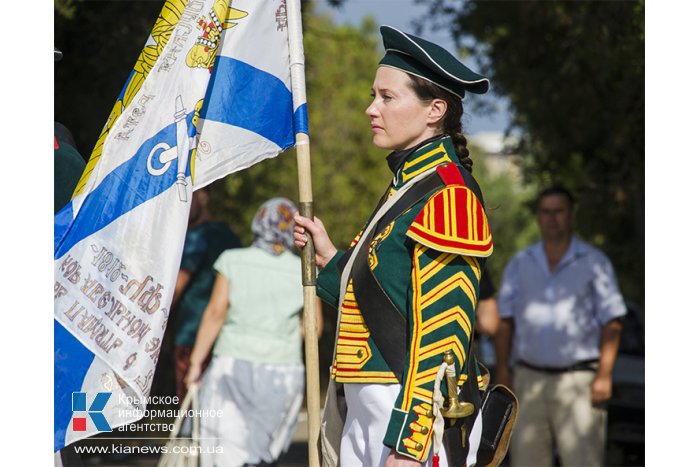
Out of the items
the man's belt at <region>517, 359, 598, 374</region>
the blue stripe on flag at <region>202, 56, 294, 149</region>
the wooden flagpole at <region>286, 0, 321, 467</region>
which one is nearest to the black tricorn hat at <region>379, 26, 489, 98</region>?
the wooden flagpole at <region>286, 0, 321, 467</region>

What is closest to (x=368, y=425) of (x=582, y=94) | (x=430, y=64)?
(x=430, y=64)

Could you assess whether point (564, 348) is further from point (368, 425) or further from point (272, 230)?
point (368, 425)

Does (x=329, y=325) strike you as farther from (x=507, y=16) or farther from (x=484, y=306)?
(x=484, y=306)

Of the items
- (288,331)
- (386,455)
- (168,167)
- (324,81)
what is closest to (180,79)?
(168,167)

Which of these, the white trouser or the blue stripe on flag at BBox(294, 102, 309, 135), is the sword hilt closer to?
the white trouser

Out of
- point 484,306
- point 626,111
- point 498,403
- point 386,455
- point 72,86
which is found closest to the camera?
point 386,455

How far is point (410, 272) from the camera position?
3434mm

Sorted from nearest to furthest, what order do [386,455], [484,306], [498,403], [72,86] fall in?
[386,455], [498,403], [484,306], [72,86]

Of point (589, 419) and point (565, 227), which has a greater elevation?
point (565, 227)

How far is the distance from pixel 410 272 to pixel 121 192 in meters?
1.04

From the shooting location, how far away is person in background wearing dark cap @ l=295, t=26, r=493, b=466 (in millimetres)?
3316

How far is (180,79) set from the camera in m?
3.96

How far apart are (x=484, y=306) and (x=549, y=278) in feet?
1.87

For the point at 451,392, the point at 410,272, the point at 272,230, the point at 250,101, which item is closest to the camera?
the point at 451,392
